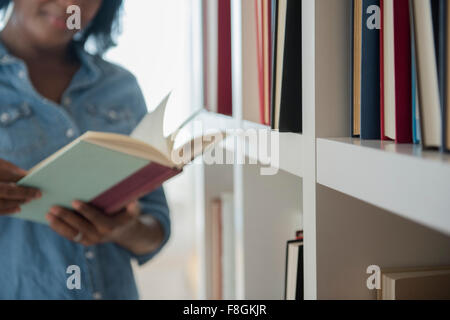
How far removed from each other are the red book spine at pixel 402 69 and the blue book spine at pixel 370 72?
30 mm

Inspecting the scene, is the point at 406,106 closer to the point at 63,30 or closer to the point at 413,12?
the point at 413,12

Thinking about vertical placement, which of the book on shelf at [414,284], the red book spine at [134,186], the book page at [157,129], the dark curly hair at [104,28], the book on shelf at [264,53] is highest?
the dark curly hair at [104,28]

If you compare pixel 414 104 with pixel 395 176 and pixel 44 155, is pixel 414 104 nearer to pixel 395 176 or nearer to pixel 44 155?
pixel 395 176

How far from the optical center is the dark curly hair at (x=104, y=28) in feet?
3.51

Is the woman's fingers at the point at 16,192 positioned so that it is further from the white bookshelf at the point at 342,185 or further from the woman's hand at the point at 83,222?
the white bookshelf at the point at 342,185

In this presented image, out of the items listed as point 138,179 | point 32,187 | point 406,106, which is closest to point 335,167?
point 406,106

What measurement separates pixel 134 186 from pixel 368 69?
375mm

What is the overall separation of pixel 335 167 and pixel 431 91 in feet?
0.30

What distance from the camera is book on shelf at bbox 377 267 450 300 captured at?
0.40m

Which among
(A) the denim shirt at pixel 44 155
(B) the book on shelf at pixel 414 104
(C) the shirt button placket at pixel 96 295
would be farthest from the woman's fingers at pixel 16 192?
(B) the book on shelf at pixel 414 104

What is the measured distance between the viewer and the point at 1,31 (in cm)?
97

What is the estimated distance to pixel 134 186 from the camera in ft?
2.05

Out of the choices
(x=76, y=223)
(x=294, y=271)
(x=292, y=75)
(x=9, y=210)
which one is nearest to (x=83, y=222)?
(x=76, y=223)
